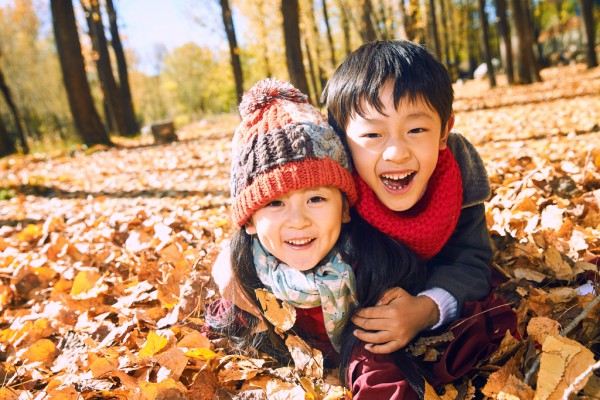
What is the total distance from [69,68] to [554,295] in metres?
10.5

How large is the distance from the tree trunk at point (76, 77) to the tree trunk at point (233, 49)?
4682mm

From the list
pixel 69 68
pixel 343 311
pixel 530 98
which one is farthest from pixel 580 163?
pixel 69 68

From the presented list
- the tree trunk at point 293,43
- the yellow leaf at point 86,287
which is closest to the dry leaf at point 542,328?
the yellow leaf at point 86,287

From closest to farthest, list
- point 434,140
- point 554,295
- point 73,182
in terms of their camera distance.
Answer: point 434,140, point 554,295, point 73,182

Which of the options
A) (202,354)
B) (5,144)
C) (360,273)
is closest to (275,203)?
(360,273)

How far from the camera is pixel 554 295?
5.71 ft

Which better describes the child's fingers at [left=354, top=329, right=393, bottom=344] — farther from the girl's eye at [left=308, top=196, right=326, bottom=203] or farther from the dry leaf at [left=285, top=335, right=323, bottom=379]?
the girl's eye at [left=308, top=196, right=326, bottom=203]

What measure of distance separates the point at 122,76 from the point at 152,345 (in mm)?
15129

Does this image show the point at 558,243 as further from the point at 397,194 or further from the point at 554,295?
the point at 397,194

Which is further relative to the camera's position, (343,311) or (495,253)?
(495,253)

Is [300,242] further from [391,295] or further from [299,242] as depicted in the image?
[391,295]

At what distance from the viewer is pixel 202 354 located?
5.49ft

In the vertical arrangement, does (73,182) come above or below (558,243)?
above

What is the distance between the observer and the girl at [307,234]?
4.88 feet
